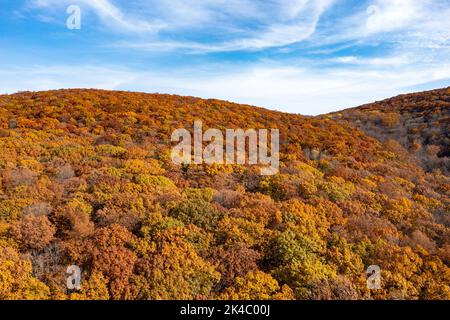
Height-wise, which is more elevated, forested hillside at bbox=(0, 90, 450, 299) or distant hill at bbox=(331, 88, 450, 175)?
distant hill at bbox=(331, 88, 450, 175)

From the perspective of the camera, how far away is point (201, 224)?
975 centimetres

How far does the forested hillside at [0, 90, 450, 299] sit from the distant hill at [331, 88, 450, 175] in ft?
17.1

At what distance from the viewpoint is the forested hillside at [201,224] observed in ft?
25.6

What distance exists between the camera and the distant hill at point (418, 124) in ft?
74.7

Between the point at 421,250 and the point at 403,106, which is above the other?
the point at 403,106

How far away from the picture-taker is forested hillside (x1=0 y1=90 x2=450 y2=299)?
307 inches

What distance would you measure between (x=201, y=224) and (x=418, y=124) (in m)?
25.1

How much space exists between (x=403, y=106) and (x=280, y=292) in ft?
113

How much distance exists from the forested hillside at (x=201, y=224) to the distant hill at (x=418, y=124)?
523 cm

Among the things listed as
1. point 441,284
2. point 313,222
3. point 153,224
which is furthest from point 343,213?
point 153,224

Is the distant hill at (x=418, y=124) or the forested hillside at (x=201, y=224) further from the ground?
the distant hill at (x=418, y=124)

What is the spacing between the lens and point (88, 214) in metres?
9.67

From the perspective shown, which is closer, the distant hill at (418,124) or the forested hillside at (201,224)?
the forested hillside at (201,224)
